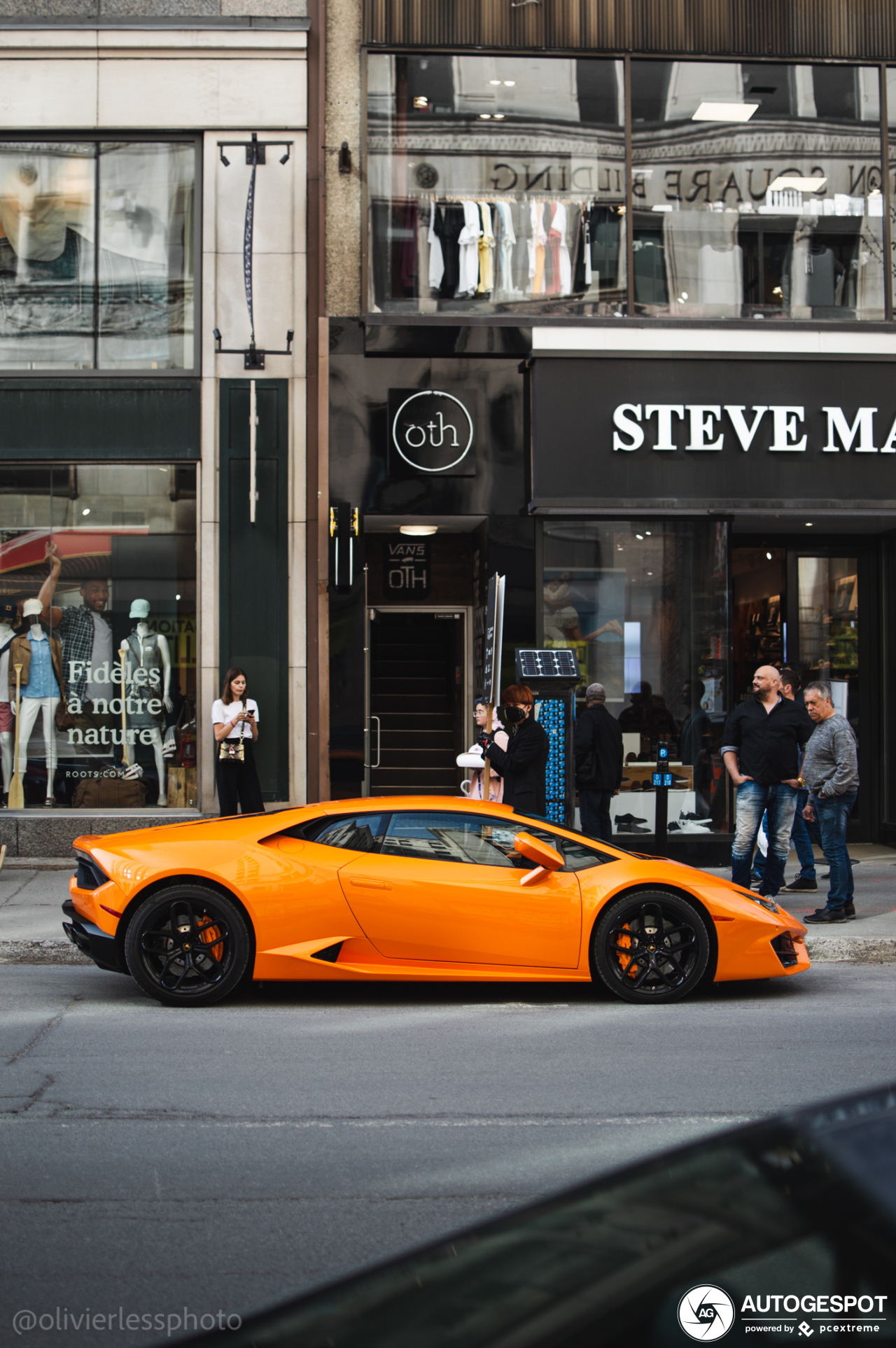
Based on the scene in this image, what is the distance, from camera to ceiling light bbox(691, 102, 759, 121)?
13.5m

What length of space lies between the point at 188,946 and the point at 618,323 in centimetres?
872

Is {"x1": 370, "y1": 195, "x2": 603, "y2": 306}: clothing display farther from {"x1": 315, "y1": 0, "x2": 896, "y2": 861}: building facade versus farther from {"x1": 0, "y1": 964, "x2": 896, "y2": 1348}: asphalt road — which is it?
{"x1": 0, "y1": 964, "x2": 896, "y2": 1348}: asphalt road

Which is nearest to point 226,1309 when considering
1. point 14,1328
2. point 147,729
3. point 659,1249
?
point 14,1328

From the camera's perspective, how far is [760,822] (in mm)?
10094

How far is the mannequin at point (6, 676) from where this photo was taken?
13102 mm

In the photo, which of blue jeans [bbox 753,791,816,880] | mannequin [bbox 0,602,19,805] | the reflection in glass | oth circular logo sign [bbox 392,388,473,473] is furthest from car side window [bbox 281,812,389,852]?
the reflection in glass

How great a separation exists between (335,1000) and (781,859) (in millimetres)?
4447

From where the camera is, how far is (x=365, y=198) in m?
13.2

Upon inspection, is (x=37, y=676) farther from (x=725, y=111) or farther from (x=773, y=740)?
(x=725, y=111)

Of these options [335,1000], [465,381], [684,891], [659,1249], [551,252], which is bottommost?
[335,1000]

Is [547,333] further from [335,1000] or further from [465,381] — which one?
[335,1000]

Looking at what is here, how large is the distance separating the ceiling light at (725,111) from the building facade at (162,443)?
14.6 ft

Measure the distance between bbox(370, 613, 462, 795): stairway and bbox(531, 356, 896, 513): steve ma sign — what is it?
11.8ft

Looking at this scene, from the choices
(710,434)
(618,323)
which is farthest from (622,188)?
(710,434)
